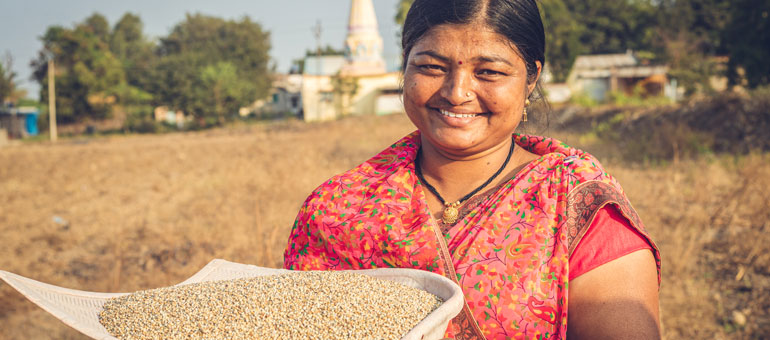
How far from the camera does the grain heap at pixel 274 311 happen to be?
1.15 meters

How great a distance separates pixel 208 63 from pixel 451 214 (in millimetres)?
37448

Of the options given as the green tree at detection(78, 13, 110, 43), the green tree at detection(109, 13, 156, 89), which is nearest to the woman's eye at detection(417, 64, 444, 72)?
the green tree at detection(109, 13, 156, 89)

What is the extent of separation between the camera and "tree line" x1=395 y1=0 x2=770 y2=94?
38.4 feet

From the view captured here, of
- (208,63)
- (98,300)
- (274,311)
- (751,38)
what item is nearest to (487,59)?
(274,311)

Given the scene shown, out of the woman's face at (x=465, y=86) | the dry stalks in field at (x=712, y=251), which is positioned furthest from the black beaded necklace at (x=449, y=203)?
the dry stalks in field at (x=712, y=251)

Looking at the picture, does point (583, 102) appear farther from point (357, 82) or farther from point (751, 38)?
point (357, 82)

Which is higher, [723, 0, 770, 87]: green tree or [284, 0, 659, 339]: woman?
[723, 0, 770, 87]: green tree

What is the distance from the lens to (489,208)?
1.54 meters

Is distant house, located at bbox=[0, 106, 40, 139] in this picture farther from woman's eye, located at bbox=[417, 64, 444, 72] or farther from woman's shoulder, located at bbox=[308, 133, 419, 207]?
woman's eye, located at bbox=[417, 64, 444, 72]

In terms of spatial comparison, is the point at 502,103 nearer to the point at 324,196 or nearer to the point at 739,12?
the point at 324,196

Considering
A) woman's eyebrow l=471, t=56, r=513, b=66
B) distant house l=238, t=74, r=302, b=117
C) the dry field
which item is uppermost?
distant house l=238, t=74, r=302, b=117

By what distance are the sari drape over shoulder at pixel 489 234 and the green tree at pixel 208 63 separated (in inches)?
1297

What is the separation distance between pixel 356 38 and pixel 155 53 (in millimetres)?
29771

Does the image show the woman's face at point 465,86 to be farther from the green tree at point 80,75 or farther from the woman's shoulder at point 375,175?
the green tree at point 80,75
